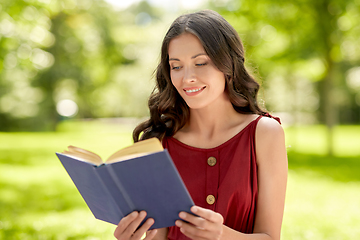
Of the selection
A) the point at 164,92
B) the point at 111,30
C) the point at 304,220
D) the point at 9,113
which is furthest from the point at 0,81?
the point at 164,92

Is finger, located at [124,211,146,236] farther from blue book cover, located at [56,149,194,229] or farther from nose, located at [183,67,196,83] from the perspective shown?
nose, located at [183,67,196,83]

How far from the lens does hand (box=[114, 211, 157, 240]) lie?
5.15ft

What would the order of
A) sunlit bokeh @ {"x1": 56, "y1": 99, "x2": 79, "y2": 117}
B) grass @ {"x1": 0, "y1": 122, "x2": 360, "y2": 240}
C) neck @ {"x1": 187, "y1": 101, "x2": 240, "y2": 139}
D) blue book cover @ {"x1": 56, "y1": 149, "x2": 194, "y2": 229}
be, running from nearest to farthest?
blue book cover @ {"x1": 56, "y1": 149, "x2": 194, "y2": 229}
neck @ {"x1": 187, "y1": 101, "x2": 240, "y2": 139}
grass @ {"x1": 0, "y1": 122, "x2": 360, "y2": 240}
sunlit bokeh @ {"x1": 56, "y1": 99, "x2": 79, "y2": 117}

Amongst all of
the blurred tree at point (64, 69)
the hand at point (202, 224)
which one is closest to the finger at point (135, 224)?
the hand at point (202, 224)

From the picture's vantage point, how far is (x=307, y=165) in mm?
11500

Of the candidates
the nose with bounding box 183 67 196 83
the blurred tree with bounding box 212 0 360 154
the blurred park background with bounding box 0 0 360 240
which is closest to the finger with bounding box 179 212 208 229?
the nose with bounding box 183 67 196 83

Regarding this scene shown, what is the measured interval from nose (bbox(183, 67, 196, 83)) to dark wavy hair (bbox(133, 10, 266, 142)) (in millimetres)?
125

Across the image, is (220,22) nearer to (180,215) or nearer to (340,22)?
(180,215)

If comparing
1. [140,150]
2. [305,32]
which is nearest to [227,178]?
[140,150]

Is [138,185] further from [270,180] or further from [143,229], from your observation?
[270,180]

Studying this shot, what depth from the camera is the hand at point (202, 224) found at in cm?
147

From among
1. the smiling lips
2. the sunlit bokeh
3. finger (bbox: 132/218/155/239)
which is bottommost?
finger (bbox: 132/218/155/239)

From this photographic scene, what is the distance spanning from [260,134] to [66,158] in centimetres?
103

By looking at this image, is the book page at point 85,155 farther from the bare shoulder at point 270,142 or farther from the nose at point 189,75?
the bare shoulder at point 270,142
